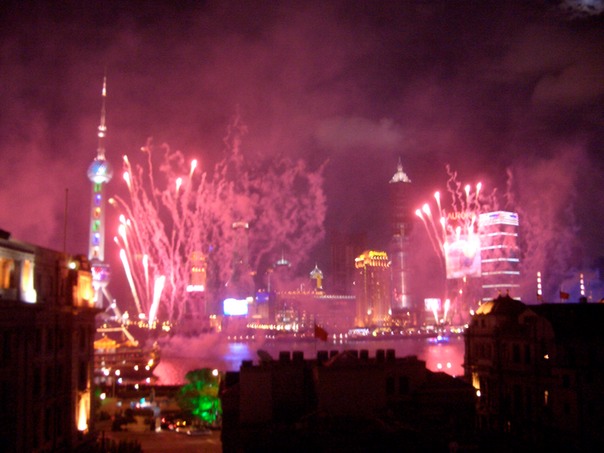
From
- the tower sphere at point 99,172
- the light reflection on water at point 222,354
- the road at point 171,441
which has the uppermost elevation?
the tower sphere at point 99,172

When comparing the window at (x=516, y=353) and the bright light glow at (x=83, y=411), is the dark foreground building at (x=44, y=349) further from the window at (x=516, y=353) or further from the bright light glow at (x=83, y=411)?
the window at (x=516, y=353)

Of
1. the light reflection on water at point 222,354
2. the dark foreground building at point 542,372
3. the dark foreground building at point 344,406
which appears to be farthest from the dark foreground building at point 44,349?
the light reflection on water at point 222,354

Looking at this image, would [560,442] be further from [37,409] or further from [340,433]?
[37,409]

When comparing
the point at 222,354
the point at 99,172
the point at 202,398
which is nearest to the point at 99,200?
the point at 99,172

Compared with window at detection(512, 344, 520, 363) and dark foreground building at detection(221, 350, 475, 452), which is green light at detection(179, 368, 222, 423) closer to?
window at detection(512, 344, 520, 363)

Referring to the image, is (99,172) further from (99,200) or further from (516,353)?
(516,353)

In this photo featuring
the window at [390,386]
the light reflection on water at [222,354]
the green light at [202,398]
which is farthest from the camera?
the light reflection on water at [222,354]

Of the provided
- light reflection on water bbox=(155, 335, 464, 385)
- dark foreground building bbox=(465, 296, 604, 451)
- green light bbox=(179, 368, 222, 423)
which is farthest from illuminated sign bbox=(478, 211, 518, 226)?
dark foreground building bbox=(465, 296, 604, 451)

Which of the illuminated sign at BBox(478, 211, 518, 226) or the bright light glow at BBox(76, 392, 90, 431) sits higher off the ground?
the illuminated sign at BBox(478, 211, 518, 226)
